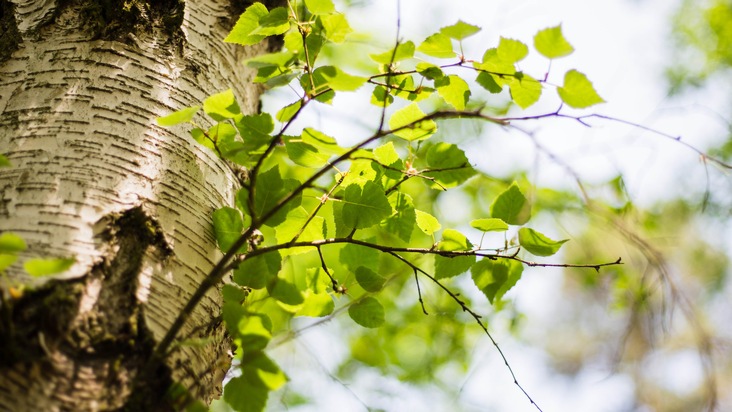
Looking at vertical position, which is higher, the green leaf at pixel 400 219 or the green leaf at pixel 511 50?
the green leaf at pixel 511 50

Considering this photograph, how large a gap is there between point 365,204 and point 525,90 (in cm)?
32

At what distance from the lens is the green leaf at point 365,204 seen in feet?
2.76

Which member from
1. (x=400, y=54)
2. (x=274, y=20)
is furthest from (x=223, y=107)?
(x=400, y=54)

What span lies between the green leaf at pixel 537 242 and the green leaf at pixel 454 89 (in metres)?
0.25

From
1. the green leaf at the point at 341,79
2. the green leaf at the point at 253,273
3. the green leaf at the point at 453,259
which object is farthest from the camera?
the green leaf at the point at 453,259

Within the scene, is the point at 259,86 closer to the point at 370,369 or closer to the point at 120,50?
the point at 120,50

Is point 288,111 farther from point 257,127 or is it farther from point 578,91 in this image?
Answer: point 578,91

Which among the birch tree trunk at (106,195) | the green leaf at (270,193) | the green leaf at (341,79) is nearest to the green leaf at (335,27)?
the green leaf at (341,79)

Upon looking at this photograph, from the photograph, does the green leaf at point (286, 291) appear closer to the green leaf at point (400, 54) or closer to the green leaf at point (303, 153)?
the green leaf at point (303, 153)

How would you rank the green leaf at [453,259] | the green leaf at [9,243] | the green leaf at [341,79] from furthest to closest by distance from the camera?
the green leaf at [453,259], the green leaf at [341,79], the green leaf at [9,243]

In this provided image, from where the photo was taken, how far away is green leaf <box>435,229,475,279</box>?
907 mm

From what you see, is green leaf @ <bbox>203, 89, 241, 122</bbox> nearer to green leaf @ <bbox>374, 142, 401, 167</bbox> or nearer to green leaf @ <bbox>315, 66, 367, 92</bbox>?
green leaf @ <bbox>315, 66, 367, 92</bbox>

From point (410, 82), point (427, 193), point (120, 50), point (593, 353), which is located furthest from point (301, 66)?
point (593, 353)

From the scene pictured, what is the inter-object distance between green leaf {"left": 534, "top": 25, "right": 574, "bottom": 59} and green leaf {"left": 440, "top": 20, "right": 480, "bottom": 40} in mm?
93
